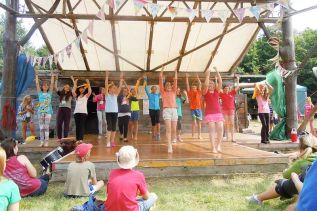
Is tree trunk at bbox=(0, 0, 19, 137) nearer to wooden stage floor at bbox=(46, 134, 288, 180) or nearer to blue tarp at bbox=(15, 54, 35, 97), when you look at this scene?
blue tarp at bbox=(15, 54, 35, 97)

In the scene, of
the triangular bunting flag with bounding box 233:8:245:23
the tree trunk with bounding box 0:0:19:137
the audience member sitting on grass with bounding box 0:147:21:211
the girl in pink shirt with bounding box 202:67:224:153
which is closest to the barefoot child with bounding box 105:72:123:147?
the girl in pink shirt with bounding box 202:67:224:153

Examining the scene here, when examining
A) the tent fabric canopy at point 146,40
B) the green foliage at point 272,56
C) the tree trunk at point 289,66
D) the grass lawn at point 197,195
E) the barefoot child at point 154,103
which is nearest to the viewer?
the grass lawn at point 197,195

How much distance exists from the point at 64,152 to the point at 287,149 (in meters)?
5.86

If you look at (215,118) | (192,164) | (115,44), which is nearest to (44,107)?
(115,44)

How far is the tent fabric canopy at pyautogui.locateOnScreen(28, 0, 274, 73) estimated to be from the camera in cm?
1073

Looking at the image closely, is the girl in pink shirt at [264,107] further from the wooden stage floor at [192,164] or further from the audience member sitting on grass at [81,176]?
the audience member sitting on grass at [81,176]

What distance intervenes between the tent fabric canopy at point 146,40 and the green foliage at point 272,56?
Result: 23.4 metres

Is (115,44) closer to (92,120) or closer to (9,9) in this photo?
(92,120)

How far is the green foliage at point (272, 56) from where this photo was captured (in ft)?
120

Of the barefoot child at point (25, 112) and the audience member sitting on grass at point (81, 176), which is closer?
the audience member sitting on grass at point (81, 176)

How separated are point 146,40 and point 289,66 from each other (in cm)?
473

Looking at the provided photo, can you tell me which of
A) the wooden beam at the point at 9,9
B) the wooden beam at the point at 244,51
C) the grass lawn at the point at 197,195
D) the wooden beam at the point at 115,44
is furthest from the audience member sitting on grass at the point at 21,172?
Result: the wooden beam at the point at 244,51

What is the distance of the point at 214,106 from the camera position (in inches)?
289

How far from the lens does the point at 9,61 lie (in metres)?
8.52
